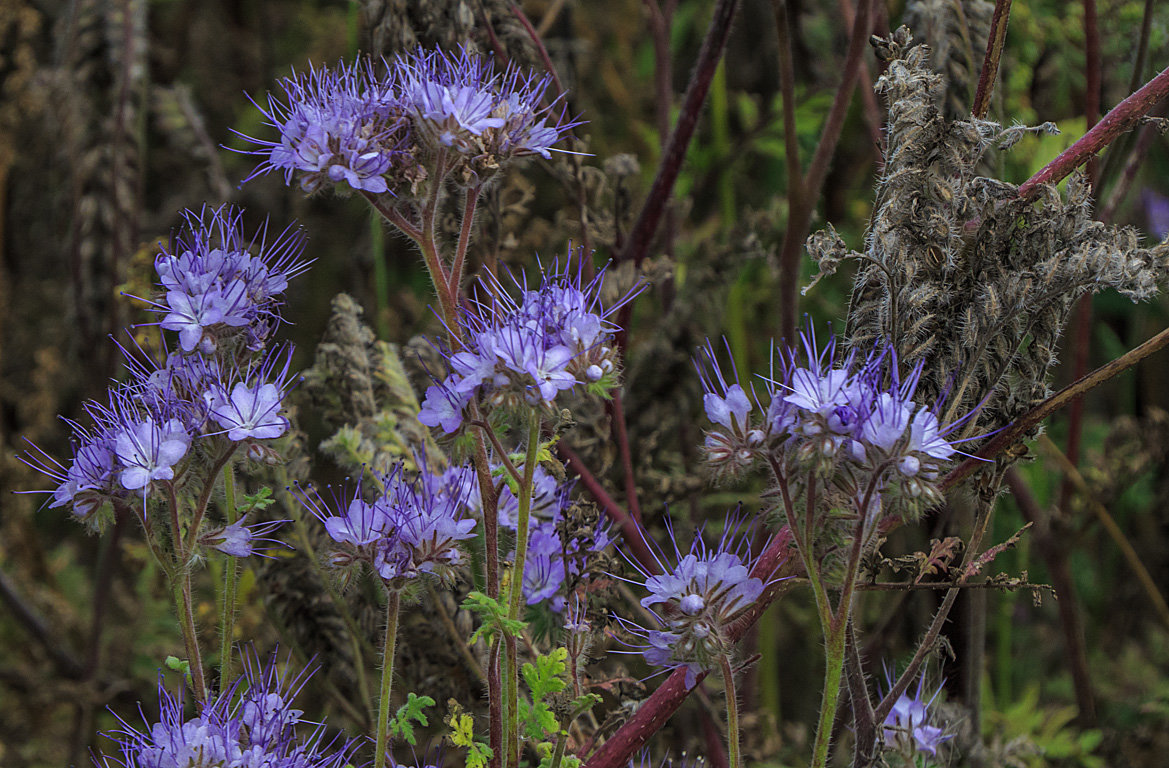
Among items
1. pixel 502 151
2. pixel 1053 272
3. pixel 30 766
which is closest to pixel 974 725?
pixel 1053 272

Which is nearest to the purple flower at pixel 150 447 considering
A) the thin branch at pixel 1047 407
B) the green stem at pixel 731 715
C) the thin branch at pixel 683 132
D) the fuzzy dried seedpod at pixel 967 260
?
the green stem at pixel 731 715

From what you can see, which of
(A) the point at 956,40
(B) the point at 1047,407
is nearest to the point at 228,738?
(B) the point at 1047,407

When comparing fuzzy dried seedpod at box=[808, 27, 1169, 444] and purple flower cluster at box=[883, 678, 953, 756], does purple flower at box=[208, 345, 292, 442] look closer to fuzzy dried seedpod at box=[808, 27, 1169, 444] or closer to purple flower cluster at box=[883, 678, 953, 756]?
fuzzy dried seedpod at box=[808, 27, 1169, 444]

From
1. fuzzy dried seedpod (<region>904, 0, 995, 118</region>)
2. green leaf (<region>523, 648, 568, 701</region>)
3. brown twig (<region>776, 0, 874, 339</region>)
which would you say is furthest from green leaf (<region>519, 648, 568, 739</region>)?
fuzzy dried seedpod (<region>904, 0, 995, 118</region>)

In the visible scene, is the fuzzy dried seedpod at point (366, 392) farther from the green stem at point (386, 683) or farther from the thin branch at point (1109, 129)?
the thin branch at point (1109, 129)

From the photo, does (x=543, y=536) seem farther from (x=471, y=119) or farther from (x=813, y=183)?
(x=813, y=183)

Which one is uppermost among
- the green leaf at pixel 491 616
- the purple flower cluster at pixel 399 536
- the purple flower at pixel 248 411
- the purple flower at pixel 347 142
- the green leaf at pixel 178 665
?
the purple flower at pixel 347 142

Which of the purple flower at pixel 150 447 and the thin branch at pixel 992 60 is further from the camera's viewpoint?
the thin branch at pixel 992 60
